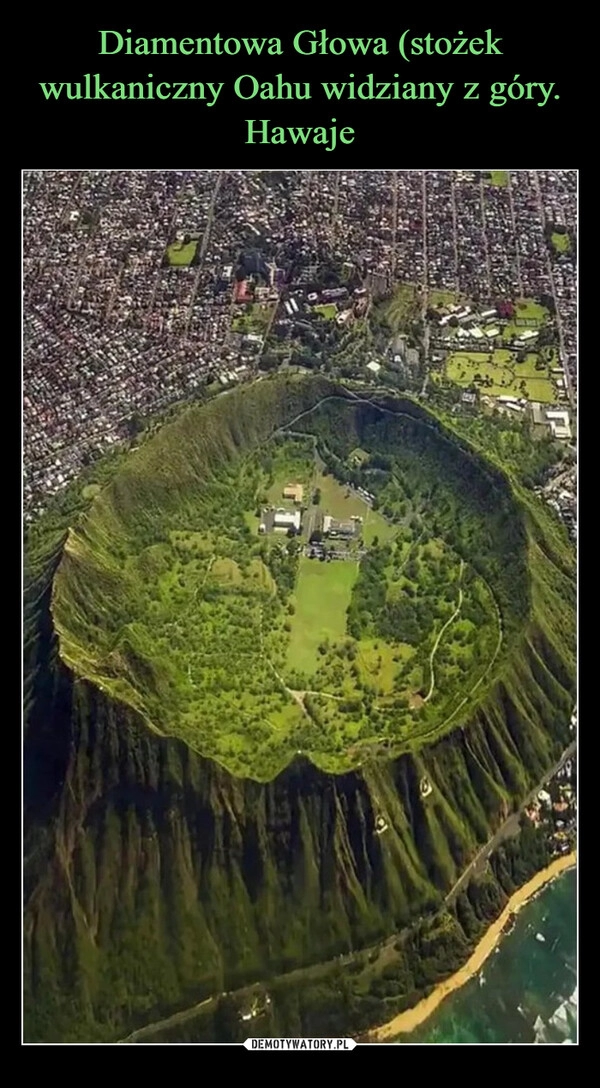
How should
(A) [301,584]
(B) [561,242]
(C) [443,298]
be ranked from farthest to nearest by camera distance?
(B) [561,242], (C) [443,298], (A) [301,584]

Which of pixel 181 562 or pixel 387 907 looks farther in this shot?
pixel 181 562

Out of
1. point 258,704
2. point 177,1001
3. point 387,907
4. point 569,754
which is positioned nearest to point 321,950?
point 387,907

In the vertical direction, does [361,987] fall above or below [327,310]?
below

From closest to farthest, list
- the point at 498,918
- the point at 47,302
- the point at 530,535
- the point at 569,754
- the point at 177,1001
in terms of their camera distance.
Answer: the point at 177,1001 → the point at 498,918 → the point at 569,754 → the point at 530,535 → the point at 47,302

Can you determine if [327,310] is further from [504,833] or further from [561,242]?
[504,833]

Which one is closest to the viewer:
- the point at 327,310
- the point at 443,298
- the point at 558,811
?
the point at 558,811

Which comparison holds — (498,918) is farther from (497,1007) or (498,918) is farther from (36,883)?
(36,883)

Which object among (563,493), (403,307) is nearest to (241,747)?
(563,493)

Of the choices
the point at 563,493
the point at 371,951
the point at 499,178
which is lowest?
the point at 371,951
